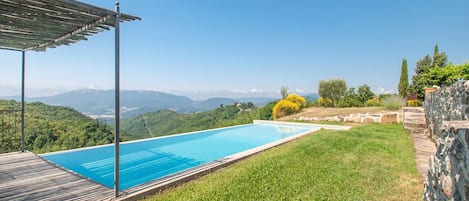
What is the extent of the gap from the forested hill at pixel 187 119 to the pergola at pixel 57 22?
34.4ft

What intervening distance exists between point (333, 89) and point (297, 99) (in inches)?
118

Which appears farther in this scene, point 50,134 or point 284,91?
point 284,91

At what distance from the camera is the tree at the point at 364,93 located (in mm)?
16250

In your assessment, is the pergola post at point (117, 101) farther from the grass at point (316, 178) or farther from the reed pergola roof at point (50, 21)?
the grass at point (316, 178)

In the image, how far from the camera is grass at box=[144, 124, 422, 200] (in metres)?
2.96

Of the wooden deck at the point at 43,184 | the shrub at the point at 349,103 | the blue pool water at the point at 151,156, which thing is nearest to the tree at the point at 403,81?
the shrub at the point at 349,103

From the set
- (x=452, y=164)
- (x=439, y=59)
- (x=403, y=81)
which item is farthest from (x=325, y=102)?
(x=452, y=164)

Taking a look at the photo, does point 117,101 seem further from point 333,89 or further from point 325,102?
point 333,89

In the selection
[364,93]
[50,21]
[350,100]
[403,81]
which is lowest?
[350,100]

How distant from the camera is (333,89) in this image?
16516mm

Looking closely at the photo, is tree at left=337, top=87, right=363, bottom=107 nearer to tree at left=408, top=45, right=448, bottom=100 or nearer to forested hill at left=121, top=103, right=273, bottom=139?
forested hill at left=121, top=103, right=273, bottom=139

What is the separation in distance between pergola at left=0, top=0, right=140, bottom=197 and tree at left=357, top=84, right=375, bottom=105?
16.9 metres

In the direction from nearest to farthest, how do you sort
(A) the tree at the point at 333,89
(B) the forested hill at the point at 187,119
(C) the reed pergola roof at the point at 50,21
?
(C) the reed pergola roof at the point at 50,21 → (B) the forested hill at the point at 187,119 → (A) the tree at the point at 333,89

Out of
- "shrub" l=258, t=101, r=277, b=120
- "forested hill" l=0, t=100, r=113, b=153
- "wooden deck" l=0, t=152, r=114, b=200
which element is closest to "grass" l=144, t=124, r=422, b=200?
"wooden deck" l=0, t=152, r=114, b=200
